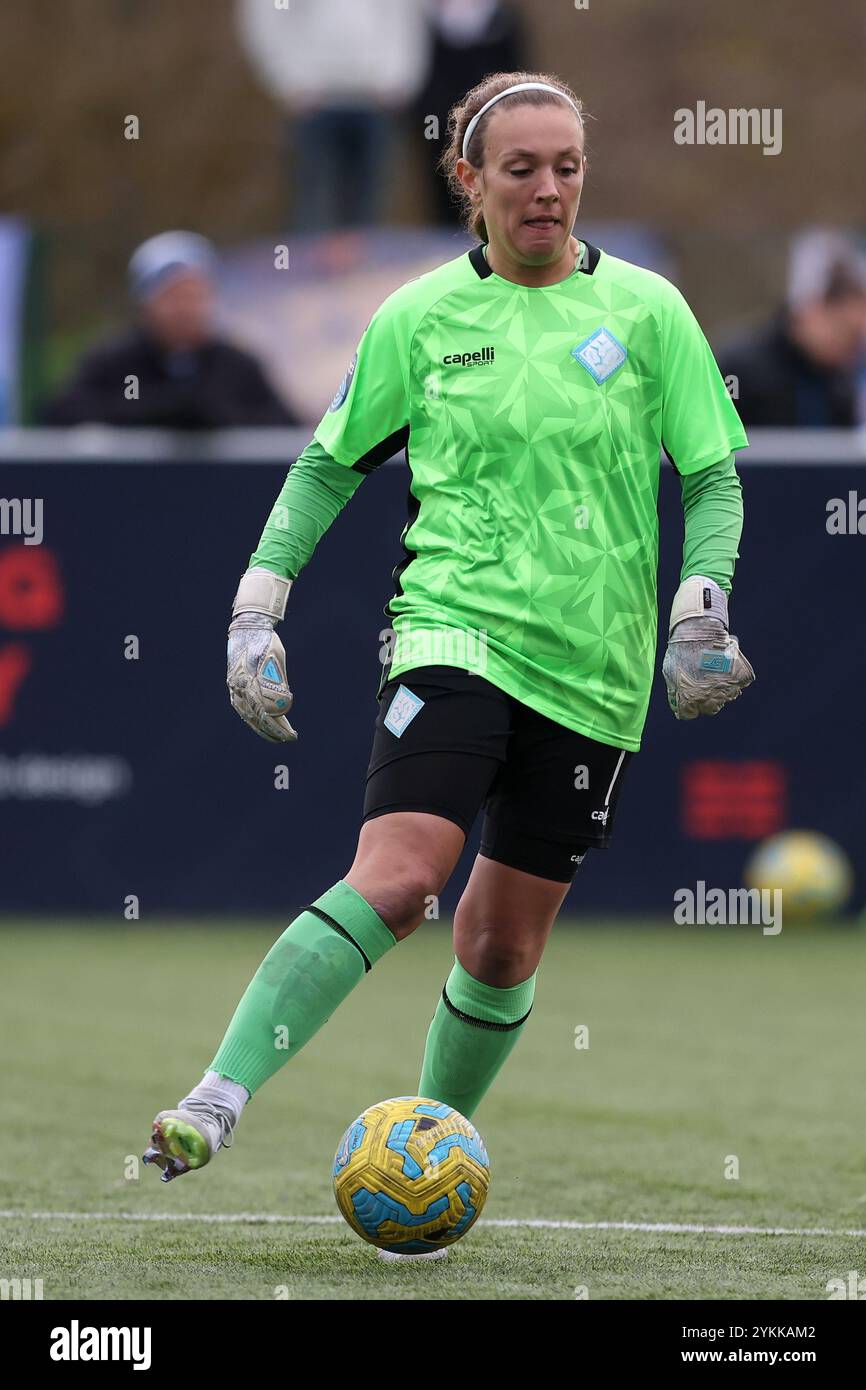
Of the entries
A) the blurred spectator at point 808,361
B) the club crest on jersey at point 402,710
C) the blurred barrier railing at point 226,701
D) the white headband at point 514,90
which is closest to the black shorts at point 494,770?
the club crest on jersey at point 402,710

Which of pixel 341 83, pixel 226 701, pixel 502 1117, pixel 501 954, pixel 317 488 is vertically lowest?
pixel 502 1117

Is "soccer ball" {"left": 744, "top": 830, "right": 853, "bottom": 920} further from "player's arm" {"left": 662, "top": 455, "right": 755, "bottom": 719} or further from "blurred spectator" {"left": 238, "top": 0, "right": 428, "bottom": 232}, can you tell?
"player's arm" {"left": 662, "top": 455, "right": 755, "bottom": 719}

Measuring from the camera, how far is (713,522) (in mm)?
5246

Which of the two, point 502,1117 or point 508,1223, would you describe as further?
point 502,1117

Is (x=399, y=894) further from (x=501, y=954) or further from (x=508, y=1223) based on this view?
(x=508, y=1223)

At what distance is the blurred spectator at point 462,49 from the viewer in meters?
14.1

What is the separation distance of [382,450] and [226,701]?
20.2 ft

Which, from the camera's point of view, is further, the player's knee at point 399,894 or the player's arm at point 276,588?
the player's arm at point 276,588

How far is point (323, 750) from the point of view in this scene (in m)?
11.6

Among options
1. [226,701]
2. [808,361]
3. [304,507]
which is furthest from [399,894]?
[808,361]

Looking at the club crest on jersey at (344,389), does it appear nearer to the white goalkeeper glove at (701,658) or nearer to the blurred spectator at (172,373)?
the white goalkeeper glove at (701,658)

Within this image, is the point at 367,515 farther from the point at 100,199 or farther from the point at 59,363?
the point at 100,199

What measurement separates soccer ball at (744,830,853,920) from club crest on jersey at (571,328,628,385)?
6604 millimetres

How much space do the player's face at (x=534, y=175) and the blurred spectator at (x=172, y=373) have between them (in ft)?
21.9
